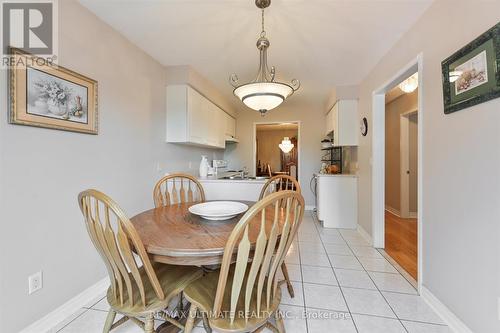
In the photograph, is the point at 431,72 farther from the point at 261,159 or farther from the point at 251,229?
the point at 261,159

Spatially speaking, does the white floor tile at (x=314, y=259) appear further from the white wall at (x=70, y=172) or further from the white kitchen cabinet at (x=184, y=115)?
the white kitchen cabinet at (x=184, y=115)

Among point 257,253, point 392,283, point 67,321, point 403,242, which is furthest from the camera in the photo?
point 403,242

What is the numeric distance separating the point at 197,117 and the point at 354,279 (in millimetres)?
2755

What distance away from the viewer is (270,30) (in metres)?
2.14

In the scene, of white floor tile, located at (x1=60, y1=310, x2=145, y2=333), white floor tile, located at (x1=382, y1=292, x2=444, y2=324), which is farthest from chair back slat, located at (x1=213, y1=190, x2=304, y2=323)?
white floor tile, located at (x1=382, y1=292, x2=444, y2=324)

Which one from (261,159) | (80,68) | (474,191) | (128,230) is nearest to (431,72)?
(474,191)

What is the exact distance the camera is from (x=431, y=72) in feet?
5.73

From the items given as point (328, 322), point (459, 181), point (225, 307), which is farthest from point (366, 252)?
point (225, 307)

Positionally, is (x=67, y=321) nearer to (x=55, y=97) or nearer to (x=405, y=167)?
(x=55, y=97)

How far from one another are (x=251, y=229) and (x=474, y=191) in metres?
1.35

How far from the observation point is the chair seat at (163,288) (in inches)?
43.8

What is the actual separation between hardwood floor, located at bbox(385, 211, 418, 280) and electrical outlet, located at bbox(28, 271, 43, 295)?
302 cm

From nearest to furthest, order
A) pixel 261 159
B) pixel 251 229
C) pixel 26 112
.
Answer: pixel 251 229 → pixel 26 112 → pixel 261 159

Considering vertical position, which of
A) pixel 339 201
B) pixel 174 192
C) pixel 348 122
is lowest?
pixel 339 201
